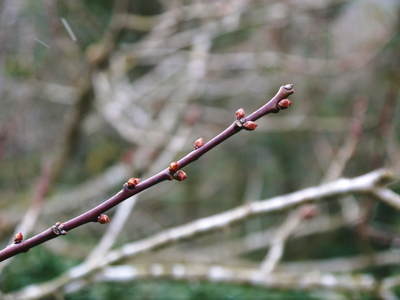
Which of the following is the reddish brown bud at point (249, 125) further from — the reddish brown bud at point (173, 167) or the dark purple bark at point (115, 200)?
the reddish brown bud at point (173, 167)

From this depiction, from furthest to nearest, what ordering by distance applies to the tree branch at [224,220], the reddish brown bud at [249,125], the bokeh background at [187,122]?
the bokeh background at [187,122]
the tree branch at [224,220]
the reddish brown bud at [249,125]

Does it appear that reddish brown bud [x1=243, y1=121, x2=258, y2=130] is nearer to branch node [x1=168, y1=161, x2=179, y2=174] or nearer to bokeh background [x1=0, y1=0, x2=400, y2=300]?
branch node [x1=168, y1=161, x2=179, y2=174]

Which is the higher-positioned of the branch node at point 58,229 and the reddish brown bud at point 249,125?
the reddish brown bud at point 249,125

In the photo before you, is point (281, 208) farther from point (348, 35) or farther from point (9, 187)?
point (348, 35)

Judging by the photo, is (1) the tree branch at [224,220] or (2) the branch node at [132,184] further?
(1) the tree branch at [224,220]

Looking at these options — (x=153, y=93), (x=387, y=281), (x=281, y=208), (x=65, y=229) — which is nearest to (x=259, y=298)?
(x=387, y=281)

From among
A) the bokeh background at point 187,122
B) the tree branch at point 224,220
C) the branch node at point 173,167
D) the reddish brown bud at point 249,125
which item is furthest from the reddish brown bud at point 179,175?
the bokeh background at point 187,122

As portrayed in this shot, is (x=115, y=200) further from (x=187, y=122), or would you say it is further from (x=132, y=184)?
(x=187, y=122)

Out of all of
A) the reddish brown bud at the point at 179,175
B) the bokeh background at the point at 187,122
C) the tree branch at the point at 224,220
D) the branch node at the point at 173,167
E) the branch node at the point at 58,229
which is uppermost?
the bokeh background at the point at 187,122
